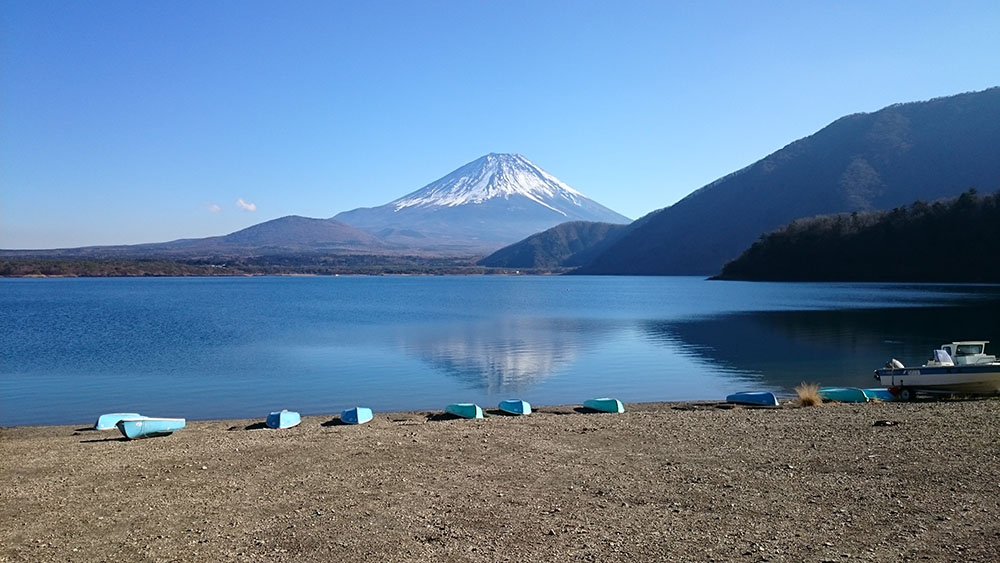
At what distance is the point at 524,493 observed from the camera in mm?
7320

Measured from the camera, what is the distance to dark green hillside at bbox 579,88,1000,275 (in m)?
123

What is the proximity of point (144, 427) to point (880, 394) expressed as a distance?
12582 mm

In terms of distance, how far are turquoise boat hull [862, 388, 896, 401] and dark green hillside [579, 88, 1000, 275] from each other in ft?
369

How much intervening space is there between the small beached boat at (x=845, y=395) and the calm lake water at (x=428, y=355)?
2506 millimetres

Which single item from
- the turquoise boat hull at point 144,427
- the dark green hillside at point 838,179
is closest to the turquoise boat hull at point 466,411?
the turquoise boat hull at point 144,427

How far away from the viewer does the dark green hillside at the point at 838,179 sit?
123 meters

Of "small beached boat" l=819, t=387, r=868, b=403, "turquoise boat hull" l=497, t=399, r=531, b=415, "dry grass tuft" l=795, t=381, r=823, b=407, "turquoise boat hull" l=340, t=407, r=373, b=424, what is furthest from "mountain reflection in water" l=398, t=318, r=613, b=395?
"small beached boat" l=819, t=387, r=868, b=403

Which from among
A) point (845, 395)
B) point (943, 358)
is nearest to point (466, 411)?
point (845, 395)

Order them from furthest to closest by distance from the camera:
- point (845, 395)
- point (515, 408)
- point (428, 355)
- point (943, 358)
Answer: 1. point (428, 355)
2. point (943, 358)
3. point (845, 395)
4. point (515, 408)

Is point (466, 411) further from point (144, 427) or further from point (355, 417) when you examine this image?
point (144, 427)

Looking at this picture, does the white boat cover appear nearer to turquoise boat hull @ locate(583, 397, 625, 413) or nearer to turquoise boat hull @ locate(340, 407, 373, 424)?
turquoise boat hull @ locate(583, 397, 625, 413)

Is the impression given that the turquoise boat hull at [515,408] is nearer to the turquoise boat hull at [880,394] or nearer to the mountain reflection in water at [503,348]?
the mountain reflection in water at [503,348]

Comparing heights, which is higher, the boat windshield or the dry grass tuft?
the boat windshield

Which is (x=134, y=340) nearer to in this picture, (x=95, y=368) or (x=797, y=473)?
(x=95, y=368)
